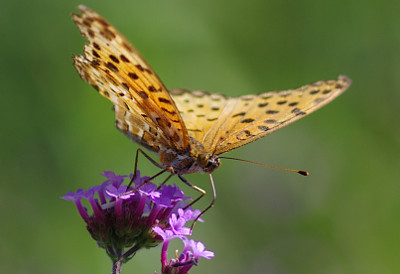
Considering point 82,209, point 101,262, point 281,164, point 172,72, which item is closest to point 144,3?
point 172,72

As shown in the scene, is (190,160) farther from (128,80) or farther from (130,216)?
(128,80)

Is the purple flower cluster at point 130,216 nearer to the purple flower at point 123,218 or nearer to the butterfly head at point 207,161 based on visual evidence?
the purple flower at point 123,218

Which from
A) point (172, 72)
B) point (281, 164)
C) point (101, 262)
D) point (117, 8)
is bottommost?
point (101, 262)

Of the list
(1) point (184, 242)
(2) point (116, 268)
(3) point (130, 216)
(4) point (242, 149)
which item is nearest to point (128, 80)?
(3) point (130, 216)

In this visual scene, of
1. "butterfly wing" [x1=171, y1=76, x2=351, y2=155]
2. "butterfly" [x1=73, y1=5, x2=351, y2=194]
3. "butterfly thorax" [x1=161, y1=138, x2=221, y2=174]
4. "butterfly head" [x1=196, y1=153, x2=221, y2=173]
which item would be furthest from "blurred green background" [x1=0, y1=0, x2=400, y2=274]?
"butterfly head" [x1=196, y1=153, x2=221, y2=173]

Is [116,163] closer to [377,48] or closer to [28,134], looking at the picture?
[28,134]
